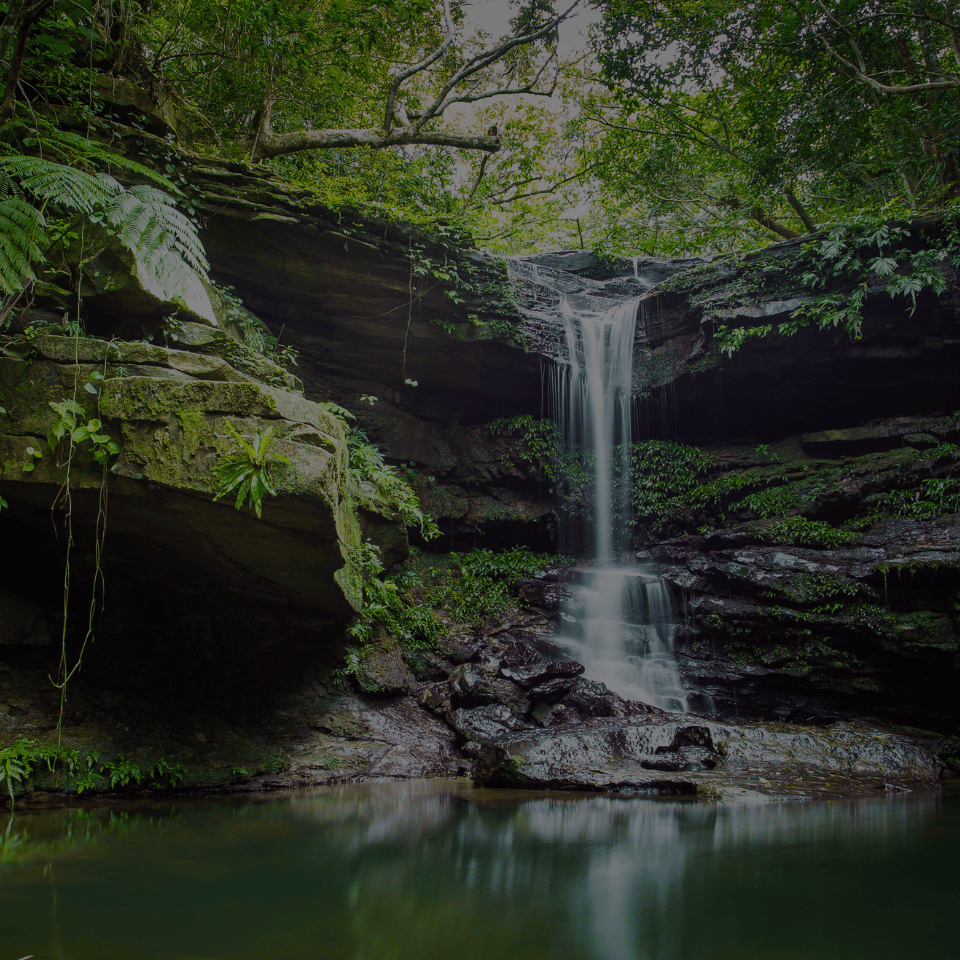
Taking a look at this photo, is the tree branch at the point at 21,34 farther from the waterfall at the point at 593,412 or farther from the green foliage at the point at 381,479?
the waterfall at the point at 593,412

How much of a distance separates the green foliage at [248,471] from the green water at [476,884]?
2.27m

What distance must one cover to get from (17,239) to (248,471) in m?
2.13

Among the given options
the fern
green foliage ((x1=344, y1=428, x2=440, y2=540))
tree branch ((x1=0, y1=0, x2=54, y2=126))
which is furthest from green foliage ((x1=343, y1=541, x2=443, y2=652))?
tree branch ((x1=0, y1=0, x2=54, y2=126))

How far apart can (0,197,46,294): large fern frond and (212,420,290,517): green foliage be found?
159cm

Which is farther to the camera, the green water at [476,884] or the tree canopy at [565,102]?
the tree canopy at [565,102]

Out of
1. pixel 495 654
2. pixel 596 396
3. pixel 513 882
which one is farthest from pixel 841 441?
pixel 513 882

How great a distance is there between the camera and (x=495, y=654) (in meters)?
8.54

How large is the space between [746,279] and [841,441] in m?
→ 3.74

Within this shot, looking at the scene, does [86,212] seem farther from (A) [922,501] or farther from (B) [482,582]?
(A) [922,501]

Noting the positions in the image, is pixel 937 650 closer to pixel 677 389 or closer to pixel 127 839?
pixel 677 389

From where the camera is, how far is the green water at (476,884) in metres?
2.24

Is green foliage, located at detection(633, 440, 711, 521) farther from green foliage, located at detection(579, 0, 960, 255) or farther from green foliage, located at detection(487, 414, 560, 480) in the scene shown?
green foliage, located at detection(579, 0, 960, 255)

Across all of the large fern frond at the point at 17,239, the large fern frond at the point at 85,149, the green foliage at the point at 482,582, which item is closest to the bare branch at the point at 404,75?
the large fern frond at the point at 85,149

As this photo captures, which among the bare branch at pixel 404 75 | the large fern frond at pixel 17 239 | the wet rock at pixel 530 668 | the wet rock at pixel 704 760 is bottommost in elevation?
the wet rock at pixel 704 760
